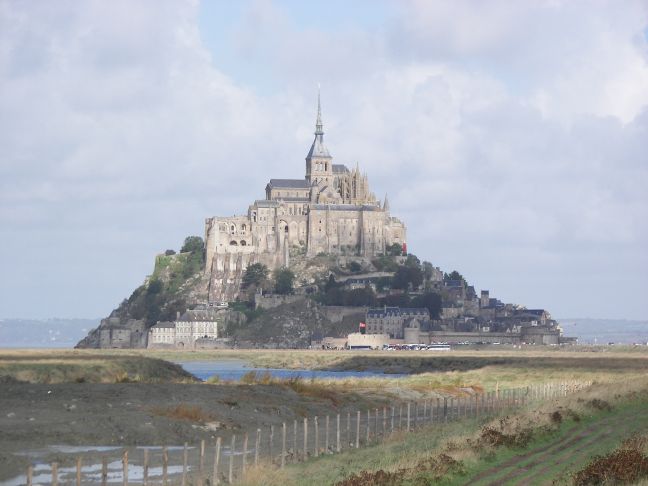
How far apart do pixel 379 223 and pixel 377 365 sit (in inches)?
2668

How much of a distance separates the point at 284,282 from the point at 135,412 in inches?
5641

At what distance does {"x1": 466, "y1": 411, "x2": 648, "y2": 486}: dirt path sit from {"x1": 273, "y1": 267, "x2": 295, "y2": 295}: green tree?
143968 millimetres

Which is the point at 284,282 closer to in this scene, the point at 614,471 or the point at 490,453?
the point at 490,453

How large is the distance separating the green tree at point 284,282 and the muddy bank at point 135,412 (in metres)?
129

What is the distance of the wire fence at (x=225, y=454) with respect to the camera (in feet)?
88.6

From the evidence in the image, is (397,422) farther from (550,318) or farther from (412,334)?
(550,318)

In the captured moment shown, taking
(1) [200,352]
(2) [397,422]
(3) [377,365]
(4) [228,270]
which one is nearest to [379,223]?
(4) [228,270]

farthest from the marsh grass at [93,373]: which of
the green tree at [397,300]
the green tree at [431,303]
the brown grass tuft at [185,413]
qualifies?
the green tree at [397,300]

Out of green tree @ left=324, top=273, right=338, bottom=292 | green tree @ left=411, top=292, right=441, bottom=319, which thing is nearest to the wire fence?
green tree @ left=324, top=273, right=338, bottom=292

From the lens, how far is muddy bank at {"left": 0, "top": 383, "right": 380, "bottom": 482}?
35031 millimetres

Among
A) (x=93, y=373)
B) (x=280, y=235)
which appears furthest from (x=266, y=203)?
(x=93, y=373)

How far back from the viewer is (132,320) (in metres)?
190

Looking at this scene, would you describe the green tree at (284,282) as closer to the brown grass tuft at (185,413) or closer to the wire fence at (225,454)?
the wire fence at (225,454)

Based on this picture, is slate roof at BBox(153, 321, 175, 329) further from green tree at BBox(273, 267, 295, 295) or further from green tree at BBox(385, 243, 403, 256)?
green tree at BBox(385, 243, 403, 256)
